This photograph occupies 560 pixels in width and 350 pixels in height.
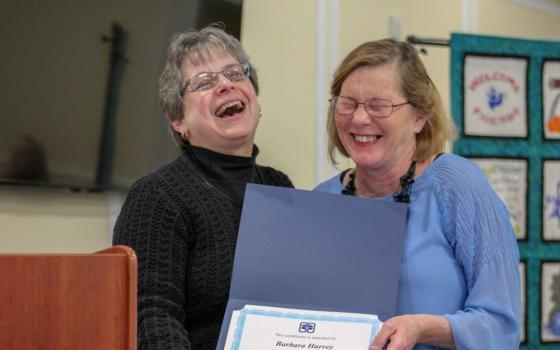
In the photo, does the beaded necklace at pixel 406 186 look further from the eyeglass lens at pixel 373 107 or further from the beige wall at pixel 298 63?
the beige wall at pixel 298 63

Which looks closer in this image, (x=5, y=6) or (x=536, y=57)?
(x=5, y=6)

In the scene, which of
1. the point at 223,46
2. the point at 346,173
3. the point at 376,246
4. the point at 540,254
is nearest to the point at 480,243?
the point at 376,246

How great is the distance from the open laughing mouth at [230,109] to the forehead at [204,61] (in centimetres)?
8

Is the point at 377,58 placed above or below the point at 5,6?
below

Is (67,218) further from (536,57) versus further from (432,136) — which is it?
(536,57)

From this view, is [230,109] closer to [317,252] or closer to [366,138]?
[366,138]

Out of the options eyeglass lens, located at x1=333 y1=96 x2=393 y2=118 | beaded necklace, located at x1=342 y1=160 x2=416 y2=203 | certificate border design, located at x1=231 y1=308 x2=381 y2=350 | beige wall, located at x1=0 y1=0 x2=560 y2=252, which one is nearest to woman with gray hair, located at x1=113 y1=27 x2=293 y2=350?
certificate border design, located at x1=231 y1=308 x2=381 y2=350

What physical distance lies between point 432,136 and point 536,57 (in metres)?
2.29

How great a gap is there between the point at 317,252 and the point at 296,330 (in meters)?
0.16

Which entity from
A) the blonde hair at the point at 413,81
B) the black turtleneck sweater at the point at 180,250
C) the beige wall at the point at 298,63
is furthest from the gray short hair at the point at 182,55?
the beige wall at the point at 298,63

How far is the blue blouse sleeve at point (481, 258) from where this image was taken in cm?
136

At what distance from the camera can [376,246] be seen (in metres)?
1.40

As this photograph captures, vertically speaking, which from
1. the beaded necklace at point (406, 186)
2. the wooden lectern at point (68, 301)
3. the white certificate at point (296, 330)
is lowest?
the white certificate at point (296, 330)

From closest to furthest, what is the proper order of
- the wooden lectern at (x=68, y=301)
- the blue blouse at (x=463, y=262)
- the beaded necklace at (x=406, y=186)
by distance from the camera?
1. the wooden lectern at (x=68, y=301)
2. the blue blouse at (x=463, y=262)
3. the beaded necklace at (x=406, y=186)
